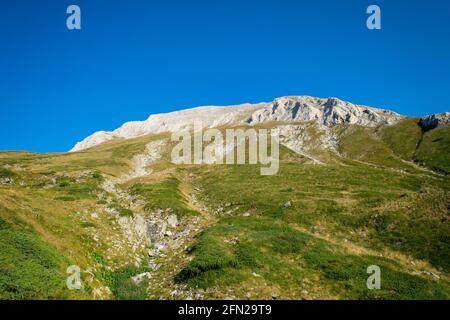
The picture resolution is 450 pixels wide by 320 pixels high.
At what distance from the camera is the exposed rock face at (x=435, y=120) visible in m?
139

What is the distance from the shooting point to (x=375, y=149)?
137m

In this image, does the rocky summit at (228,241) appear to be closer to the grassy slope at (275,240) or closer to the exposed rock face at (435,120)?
the grassy slope at (275,240)

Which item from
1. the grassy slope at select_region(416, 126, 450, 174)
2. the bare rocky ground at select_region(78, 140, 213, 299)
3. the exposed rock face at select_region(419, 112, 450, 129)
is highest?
the exposed rock face at select_region(419, 112, 450, 129)

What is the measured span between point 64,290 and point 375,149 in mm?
141048

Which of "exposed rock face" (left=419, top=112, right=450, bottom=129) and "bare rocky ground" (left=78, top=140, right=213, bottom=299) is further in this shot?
"exposed rock face" (left=419, top=112, right=450, bottom=129)

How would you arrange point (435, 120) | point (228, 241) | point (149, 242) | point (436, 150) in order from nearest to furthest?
point (228, 241)
point (149, 242)
point (436, 150)
point (435, 120)

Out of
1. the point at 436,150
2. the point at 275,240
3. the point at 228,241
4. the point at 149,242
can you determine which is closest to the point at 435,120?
the point at 436,150

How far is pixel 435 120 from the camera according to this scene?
467ft

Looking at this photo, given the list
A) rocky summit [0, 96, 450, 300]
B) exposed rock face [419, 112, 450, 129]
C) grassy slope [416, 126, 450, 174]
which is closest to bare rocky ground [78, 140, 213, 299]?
rocky summit [0, 96, 450, 300]

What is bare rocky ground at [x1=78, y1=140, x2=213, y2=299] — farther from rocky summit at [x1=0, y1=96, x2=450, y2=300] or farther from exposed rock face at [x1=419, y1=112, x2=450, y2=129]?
exposed rock face at [x1=419, y1=112, x2=450, y2=129]

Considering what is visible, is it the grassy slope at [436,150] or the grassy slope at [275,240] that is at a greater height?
the grassy slope at [436,150]

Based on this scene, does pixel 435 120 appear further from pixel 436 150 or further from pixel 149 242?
pixel 149 242

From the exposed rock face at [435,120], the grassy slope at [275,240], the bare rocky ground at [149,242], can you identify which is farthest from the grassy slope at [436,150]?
the bare rocky ground at [149,242]

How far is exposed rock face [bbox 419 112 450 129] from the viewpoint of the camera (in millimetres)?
138812
